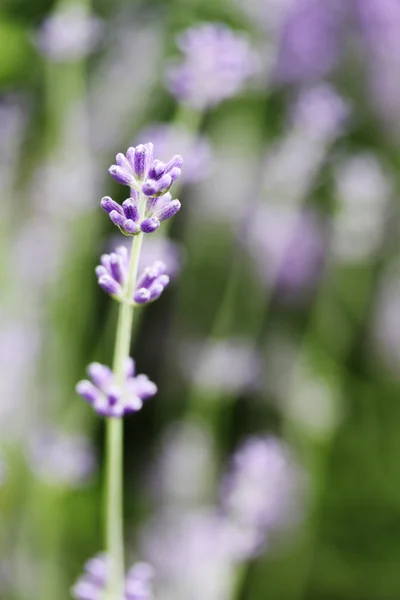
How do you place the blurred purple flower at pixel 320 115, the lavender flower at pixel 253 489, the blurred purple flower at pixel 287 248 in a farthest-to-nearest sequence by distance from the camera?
1. the blurred purple flower at pixel 287 248
2. the blurred purple flower at pixel 320 115
3. the lavender flower at pixel 253 489

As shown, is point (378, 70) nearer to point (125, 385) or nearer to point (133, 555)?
point (133, 555)

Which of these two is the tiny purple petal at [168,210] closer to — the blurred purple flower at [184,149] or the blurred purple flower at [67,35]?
the blurred purple flower at [184,149]

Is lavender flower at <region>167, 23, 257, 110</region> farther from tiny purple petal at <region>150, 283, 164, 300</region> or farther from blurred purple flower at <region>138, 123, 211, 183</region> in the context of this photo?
tiny purple petal at <region>150, 283, 164, 300</region>

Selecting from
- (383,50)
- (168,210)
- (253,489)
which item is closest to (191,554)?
(253,489)

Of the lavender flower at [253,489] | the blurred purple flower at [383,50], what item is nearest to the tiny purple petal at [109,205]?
the lavender flower at [253,489]

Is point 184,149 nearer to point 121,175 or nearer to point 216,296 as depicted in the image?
point 121,175

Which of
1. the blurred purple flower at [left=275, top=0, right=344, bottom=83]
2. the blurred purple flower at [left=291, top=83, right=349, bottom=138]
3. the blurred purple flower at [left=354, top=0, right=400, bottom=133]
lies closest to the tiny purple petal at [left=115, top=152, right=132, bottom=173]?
the blurred purple flower at [left=291, top=83, right=349, bottom=138]

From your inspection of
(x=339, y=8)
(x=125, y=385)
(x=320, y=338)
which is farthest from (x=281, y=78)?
(x=125, y=385)
